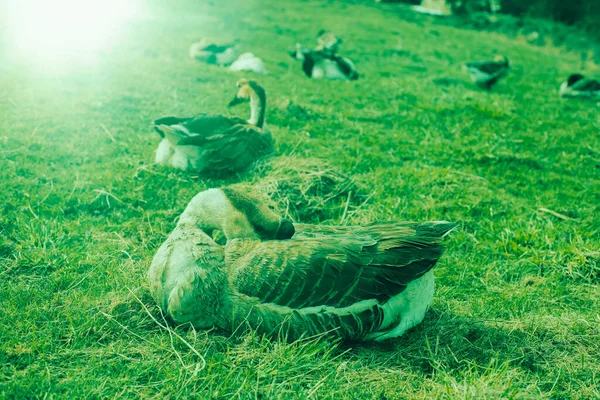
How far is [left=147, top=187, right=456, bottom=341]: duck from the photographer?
11.1ft

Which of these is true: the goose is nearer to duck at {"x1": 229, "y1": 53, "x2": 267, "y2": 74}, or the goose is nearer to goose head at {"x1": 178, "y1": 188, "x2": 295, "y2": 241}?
duck at {"x1": 229, "y1": 53, "x2": 267, "y2": 74}

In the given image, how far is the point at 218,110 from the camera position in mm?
8656

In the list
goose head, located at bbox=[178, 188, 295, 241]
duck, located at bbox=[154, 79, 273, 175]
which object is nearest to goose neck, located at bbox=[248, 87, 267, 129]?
→ duck, located at bbox=[154, 79, 273, 175]

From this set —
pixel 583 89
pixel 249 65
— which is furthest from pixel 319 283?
pixel 583 89

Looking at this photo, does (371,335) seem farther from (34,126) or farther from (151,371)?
(34,126)

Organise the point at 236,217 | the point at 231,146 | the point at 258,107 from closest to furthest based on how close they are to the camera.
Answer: the point at 236,217
the point at 231,146
the point at 258,107

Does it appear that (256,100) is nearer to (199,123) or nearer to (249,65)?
(199,123)

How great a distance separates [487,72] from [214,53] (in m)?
6.37

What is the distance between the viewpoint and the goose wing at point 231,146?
613 centimetres

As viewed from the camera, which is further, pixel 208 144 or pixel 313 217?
pixel 208 144

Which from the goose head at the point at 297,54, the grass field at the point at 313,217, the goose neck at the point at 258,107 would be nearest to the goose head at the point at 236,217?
the grass field at the point at 313,217

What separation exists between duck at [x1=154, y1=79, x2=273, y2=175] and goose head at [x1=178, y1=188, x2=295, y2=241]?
2.11 meters

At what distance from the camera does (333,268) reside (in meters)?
3.41

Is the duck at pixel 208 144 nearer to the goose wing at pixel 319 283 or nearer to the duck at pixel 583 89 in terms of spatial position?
the goose wing at pixel 319 283
